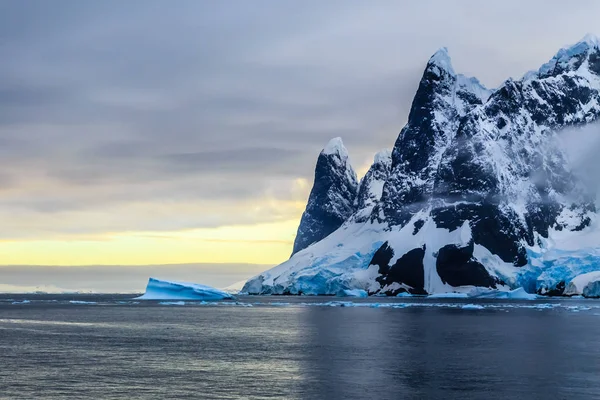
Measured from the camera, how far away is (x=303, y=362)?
196 ft

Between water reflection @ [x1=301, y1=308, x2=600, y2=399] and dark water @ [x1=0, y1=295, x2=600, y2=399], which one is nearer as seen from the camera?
dark water @ [x1=0, y1=295, x2=600, y2=399]

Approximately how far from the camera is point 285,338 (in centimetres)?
8281

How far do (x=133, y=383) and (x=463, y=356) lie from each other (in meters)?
28.1

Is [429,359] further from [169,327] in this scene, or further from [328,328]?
[169,327]

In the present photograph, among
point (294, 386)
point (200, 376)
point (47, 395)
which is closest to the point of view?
point (47, 395)

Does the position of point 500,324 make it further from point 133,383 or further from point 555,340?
point 133,383

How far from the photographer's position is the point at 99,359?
60.4 meters

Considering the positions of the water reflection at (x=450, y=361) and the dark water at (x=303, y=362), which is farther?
the water reflection at (x=450, y=361)

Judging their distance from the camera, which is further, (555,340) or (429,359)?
(555,340)

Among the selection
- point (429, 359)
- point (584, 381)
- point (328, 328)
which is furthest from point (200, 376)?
point (328, 328)

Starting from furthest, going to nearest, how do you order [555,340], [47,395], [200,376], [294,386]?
1. [555,340]
2. [200,376]
3. [294,386]
4. [47,395]

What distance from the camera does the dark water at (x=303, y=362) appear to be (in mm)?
44625

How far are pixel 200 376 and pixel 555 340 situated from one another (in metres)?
41.6

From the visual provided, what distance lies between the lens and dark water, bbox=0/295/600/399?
44.6 m
